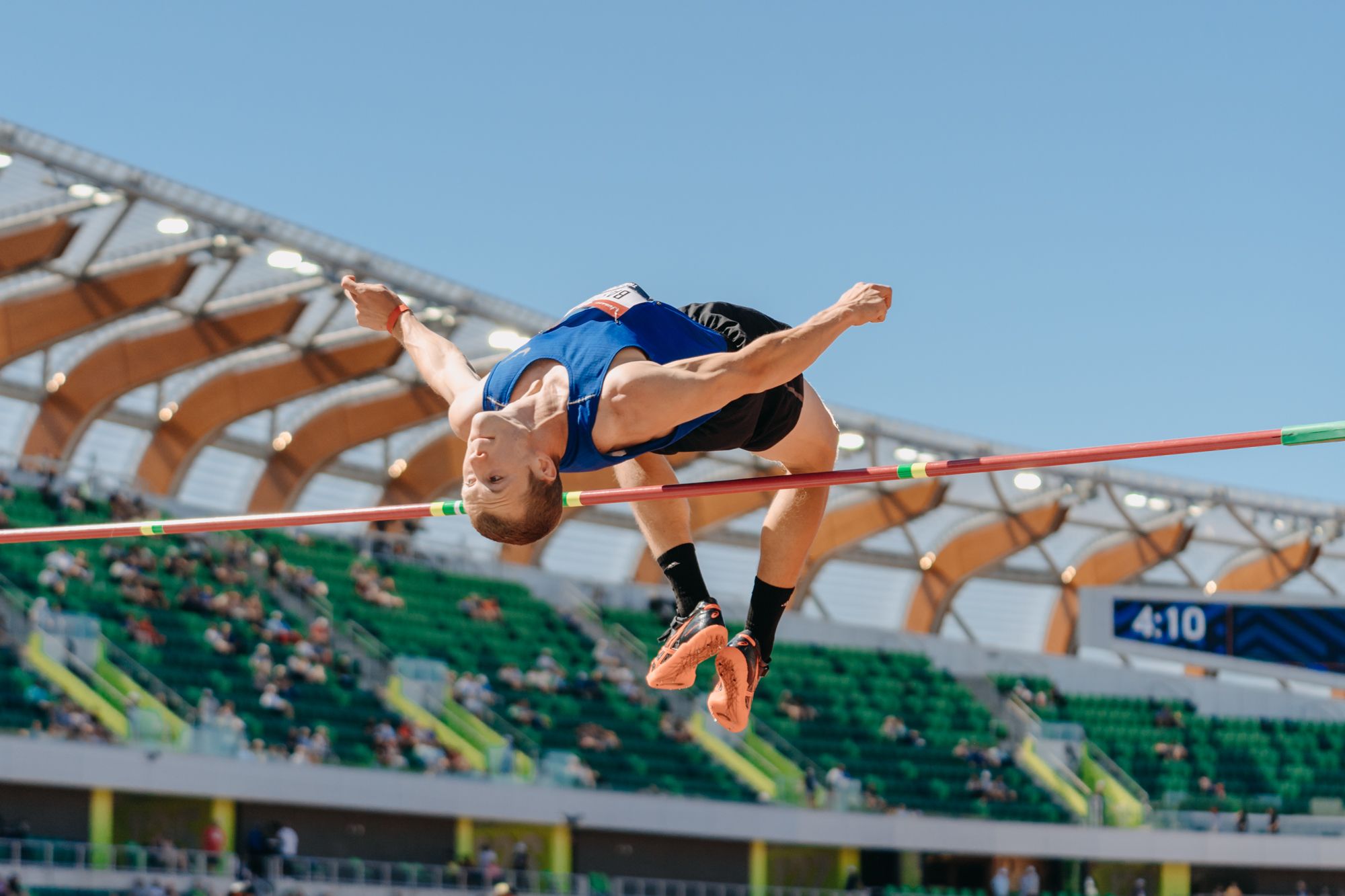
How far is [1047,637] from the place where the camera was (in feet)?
126

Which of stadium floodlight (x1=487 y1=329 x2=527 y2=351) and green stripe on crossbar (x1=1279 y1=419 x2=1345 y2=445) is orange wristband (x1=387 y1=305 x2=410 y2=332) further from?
stadium floodlight (x1=487 y1=329 x2=527 y2=351)

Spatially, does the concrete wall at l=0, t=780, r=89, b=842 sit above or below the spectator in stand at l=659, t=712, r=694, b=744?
below

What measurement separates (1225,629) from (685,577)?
26441 mm

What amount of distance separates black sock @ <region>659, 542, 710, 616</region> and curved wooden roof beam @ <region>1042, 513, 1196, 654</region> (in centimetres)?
3036

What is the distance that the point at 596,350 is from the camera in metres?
5.00

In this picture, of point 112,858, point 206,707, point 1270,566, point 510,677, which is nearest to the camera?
point 112,858

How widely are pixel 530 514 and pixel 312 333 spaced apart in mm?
20967

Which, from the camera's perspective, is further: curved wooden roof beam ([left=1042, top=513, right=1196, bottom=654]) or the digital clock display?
curved wooden roof beam ([left=1042, top=513, right=1196, bottom=654])

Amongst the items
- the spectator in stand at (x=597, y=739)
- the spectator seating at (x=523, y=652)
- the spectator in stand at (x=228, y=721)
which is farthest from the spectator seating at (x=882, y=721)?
the spectator in stand at (x=228, y=721)

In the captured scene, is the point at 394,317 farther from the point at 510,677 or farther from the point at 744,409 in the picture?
the point at 510,677

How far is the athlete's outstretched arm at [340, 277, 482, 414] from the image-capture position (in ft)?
17.9

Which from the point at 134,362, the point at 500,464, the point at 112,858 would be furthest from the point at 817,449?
the point at 134,362

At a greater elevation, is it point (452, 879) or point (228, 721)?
point (228, 721)

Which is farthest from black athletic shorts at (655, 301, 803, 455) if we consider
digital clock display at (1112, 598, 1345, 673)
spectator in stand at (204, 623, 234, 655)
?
digital clock display at (1112, 598, 1345, 673)
